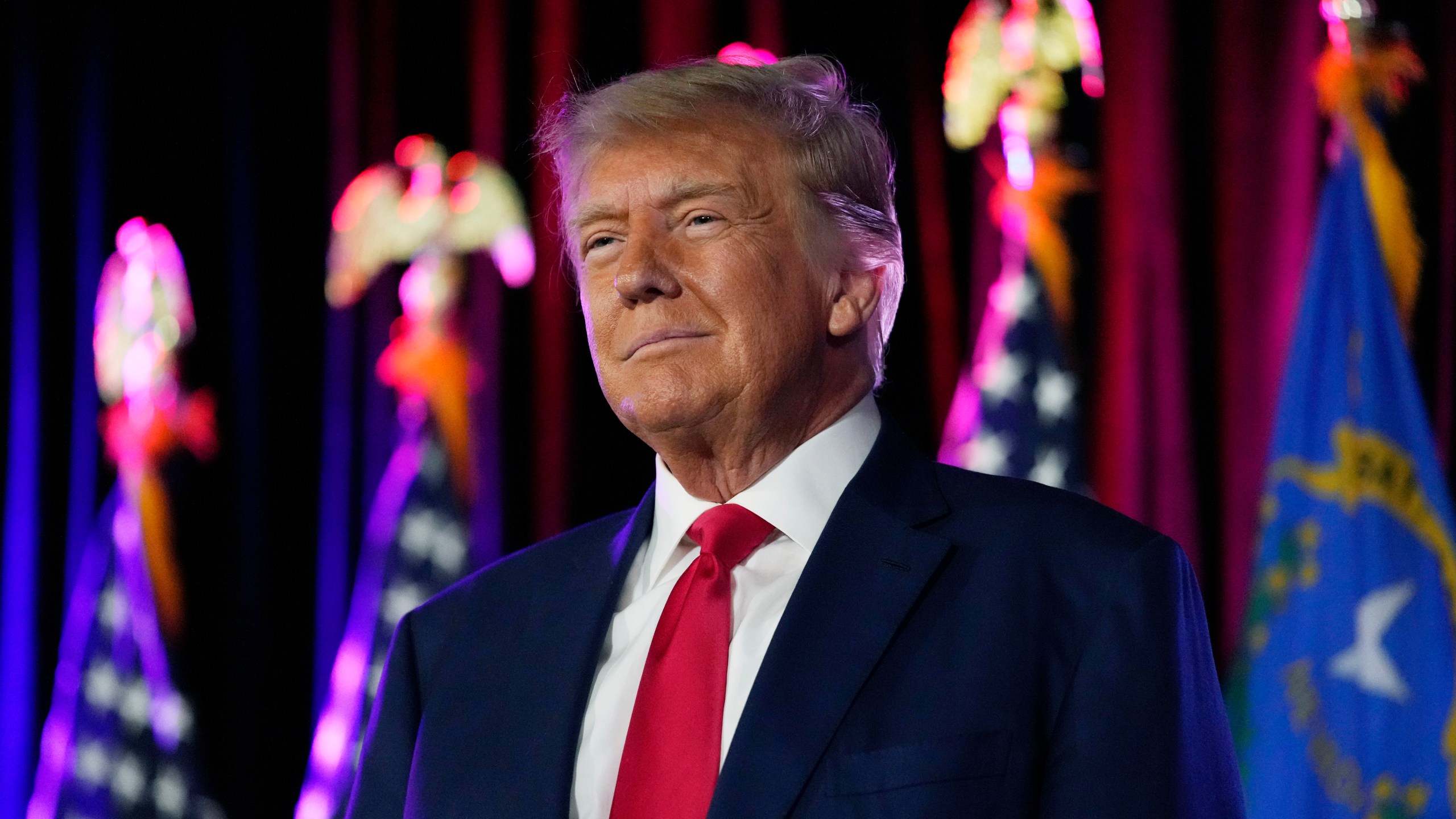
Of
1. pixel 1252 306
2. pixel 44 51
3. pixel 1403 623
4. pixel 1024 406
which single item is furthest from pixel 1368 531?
pixel 44 51

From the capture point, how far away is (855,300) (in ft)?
4.97

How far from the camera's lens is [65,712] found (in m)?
3.72

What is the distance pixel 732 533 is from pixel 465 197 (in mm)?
2549

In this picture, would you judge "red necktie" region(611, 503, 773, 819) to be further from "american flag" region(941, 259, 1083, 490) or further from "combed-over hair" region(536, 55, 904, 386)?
"american flag" region(941, 259, 1083, 490)

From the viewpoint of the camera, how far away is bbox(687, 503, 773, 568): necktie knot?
1367mm

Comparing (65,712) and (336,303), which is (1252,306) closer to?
(336,303)

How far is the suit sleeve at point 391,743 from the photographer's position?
148cm

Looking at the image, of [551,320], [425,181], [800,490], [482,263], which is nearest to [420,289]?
Answer: [482,263]

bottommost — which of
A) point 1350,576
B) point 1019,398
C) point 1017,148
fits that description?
point 1350,576

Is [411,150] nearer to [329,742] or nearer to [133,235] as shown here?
[133,235]

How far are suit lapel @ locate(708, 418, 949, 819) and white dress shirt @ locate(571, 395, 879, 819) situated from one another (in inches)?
1.6

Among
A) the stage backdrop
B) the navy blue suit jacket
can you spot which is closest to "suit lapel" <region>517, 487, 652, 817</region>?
the navy blue suit jacket

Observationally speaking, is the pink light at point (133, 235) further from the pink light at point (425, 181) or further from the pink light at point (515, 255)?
the pink light at point (515, 255)

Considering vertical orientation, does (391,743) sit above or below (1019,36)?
below
